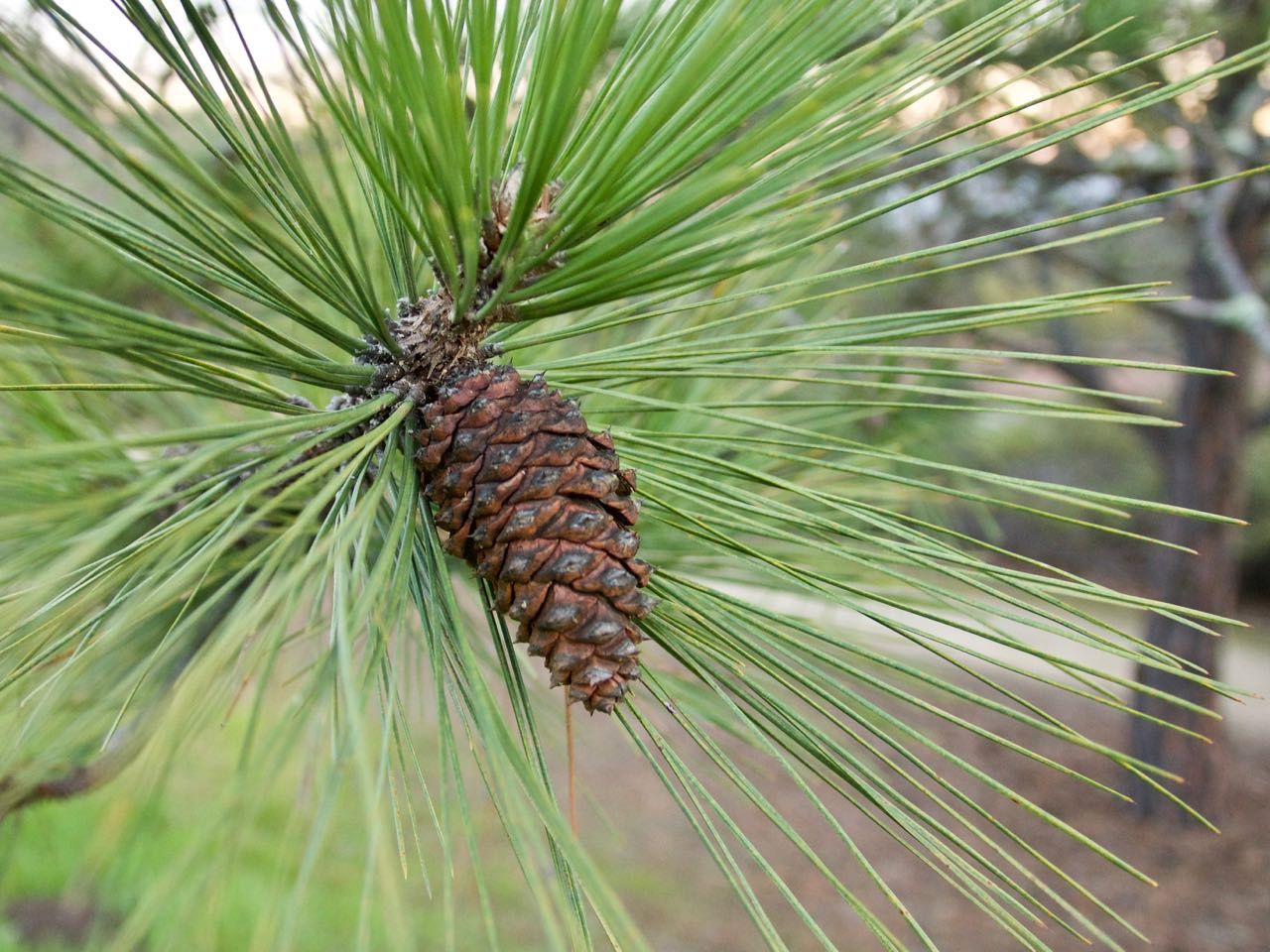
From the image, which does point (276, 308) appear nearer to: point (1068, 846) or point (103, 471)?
point (103, 471)

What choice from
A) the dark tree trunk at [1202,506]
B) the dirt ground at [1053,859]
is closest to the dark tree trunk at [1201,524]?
the dark tree trunk at [1202,506]

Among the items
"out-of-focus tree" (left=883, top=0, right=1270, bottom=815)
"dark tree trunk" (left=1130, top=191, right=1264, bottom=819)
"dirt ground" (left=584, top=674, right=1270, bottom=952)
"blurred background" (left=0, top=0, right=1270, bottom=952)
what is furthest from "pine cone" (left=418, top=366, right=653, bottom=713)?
"dark tree trunk" (left=1130, top=191, right=1264, bottom=819)

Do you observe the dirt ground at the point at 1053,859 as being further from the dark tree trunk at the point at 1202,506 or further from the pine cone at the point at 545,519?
the pine cone at the point at 545,519

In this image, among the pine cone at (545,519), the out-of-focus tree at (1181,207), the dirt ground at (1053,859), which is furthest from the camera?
the dirt ground at (1053,859)

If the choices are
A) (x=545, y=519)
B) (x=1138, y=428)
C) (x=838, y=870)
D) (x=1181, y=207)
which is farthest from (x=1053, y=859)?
(x=545, y=519)

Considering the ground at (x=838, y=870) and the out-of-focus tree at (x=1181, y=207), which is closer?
the out-of-focus tree at (x=1181, y=207)

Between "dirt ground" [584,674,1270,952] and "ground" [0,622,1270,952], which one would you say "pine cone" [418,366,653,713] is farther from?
"dirt ground" [584,674,1270,952]

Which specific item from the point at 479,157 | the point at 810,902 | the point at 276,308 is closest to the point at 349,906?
the point at 810,902
